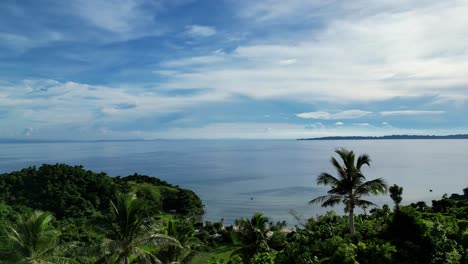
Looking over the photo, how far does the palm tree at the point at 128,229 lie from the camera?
1755cm

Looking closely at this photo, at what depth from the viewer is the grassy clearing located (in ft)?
174

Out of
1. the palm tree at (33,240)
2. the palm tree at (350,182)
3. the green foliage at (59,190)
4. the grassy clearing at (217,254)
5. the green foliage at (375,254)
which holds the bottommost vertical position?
the grassy clearing at (217,254)

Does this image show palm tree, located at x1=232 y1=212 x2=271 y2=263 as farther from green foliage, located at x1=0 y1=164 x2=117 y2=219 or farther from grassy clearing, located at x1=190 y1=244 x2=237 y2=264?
green foliage, located at x1=0 y1=164 x2=117 y2=219

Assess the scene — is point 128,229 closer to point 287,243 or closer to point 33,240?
point 33,240

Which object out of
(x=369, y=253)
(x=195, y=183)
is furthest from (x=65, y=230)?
(x=195, y=183)

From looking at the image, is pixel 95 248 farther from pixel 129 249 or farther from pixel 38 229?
pixel 38 229

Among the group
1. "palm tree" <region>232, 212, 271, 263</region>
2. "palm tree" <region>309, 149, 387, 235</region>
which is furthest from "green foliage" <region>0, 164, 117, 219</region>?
"palm tree" <region>309, 149, 387, 235</region>

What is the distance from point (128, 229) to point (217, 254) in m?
40.7

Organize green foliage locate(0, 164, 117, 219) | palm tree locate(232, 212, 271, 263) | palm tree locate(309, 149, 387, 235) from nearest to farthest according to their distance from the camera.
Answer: palm tree locate(309, 149, 387, 235)
palm tree locate(232, 212, 271, 263)
green foliage locate(0, 164, 117, 219)

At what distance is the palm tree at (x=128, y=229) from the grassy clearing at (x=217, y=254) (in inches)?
1404

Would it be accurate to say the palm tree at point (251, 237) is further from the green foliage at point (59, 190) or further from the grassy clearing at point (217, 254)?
the green foliage at point (59, 190)

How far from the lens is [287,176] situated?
176 m

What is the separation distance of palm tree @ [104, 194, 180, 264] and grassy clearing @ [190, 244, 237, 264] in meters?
35.7

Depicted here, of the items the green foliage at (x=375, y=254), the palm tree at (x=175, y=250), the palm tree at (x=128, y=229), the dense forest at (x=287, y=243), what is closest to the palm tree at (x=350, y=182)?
the dense forest at (x=287, y=243)
